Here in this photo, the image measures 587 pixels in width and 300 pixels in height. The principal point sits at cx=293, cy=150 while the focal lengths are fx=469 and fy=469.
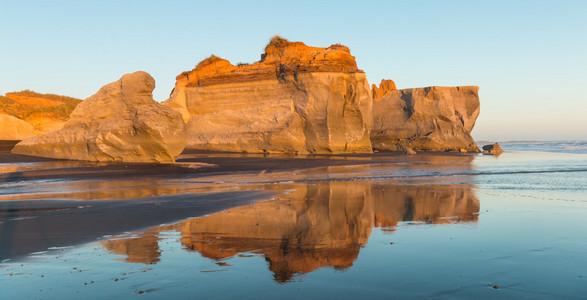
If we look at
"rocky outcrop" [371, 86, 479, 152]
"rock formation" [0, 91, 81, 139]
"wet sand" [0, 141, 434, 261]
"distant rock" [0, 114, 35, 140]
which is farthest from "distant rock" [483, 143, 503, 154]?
"distant rock" [0, 114, 35, 140]

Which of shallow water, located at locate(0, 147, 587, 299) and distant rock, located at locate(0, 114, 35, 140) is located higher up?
distant rock, located at locate(0, 114, 35, 140)

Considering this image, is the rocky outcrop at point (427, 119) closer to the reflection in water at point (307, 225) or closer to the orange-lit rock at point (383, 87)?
the orange-lit rock at point (383, 87)

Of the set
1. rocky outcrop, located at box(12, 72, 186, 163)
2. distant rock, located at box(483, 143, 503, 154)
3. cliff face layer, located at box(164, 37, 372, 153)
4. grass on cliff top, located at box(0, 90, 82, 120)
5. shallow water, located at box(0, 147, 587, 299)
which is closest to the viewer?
shallow water, located at box(0, 147, 587, 299)

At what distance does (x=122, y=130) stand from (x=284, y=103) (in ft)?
62.8

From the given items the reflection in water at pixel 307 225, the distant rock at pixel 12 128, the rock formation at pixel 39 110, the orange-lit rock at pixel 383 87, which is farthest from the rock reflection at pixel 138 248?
the orange-lit rock at pixel 383 87

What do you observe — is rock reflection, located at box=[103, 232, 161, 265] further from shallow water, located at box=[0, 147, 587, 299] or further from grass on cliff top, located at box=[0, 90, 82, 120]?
grass on cliff top, located at box=[0, 90, 82, 120]

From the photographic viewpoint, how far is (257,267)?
4309mm

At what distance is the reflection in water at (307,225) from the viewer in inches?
188

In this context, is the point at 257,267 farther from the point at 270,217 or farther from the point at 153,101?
the point at 153,101

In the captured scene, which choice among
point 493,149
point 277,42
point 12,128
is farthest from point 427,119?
point 12,128

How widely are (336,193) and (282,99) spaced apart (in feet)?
89.3

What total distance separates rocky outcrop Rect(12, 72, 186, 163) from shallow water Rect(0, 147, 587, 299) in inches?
452

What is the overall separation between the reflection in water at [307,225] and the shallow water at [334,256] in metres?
0.02

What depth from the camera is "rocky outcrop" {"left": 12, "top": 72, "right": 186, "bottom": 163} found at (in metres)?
19.2
